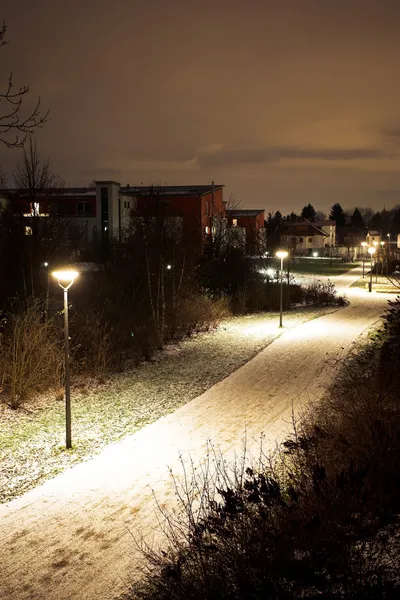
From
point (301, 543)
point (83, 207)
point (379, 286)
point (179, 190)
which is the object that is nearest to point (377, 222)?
point (179, 190)


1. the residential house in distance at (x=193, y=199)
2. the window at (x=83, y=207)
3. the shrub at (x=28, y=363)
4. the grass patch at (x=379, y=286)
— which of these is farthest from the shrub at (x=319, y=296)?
the window at (x=83, y=207)

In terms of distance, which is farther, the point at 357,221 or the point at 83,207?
the point at 357,221

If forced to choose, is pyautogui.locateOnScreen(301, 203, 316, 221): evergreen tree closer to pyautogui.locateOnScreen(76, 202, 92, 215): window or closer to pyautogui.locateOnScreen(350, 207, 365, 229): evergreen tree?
pyautogui.locateOnScreen(350, 207, 365, 229): evergreen tree

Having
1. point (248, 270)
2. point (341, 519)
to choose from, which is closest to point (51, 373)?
point (341, 519)

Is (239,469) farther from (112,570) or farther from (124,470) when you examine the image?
(112,570)

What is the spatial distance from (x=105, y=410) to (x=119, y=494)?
145 inches

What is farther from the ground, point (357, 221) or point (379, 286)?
point (357, 221)

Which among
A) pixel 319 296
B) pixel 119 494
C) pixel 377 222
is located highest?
pixel 377 222

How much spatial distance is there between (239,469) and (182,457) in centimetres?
101

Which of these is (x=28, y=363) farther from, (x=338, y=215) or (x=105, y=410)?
(x=338, y=215)

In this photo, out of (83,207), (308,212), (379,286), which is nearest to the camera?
(379,286)

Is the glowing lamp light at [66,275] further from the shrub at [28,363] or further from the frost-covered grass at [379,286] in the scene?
the frost-covered grass at [379,286]

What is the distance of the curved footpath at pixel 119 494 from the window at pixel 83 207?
42.0 meters

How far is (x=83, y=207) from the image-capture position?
52.1m
